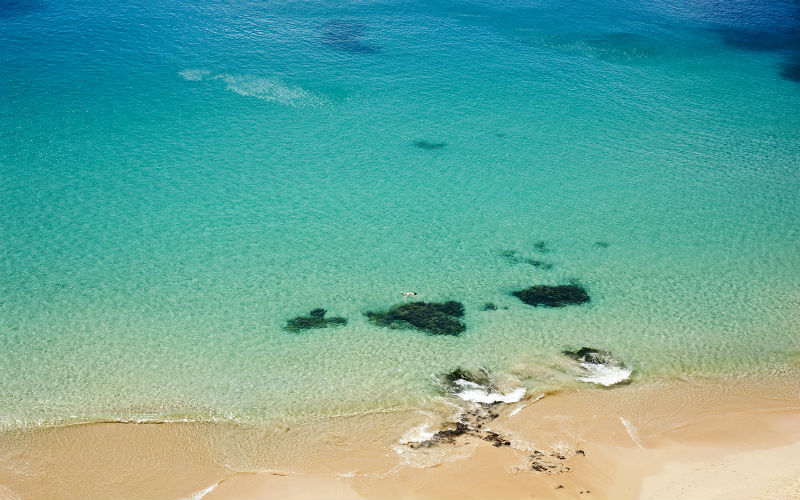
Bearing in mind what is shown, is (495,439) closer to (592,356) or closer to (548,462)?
(548,462)

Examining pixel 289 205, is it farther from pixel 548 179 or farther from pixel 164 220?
pixel 548 179

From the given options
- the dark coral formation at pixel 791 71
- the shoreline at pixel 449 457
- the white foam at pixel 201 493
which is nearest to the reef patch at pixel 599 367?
the shoreline at pixel 449 457

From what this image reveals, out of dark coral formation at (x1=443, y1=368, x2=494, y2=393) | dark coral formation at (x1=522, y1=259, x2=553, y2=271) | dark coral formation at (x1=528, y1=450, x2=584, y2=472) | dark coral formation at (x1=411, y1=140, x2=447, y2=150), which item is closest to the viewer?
dark coral formation at (x1=528, y1=450, x2=584, y2=472)

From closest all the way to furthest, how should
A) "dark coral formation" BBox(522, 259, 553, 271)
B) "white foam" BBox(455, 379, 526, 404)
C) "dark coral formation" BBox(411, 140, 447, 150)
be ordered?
1. "white foam" BBox(455, 379, 526, 404)
2. "dark coral formation" BBox(522, 259, 553, 271)
3. "dark coral formation" BBox(411, 140, 447, 150)

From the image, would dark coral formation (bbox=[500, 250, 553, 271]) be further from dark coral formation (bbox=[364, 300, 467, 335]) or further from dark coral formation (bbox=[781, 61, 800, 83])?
dark coral formation (bbox=[781, 61, 800, 83])

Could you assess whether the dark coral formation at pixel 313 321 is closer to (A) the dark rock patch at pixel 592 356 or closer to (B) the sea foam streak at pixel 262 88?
(A) the dark rock patch at pixel 592 356

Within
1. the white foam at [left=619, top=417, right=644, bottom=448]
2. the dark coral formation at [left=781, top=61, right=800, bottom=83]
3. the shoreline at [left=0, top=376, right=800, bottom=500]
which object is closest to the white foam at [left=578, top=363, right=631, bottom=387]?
the shoreline at [left=0, top=376, right=800, bottom=500]

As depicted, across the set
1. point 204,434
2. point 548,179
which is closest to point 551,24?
Result: point 548,179
